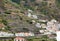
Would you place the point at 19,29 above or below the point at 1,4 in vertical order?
below

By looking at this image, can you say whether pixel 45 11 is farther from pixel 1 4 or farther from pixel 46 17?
pixel 1 4

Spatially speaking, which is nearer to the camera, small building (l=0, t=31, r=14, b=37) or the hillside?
small building (l=0, t=31, r=14, b=37)

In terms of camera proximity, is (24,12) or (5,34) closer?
(5,34)

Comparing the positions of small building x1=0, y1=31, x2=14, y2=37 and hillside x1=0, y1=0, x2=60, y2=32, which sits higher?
hillside x1=0, y1=0, x2=60, y2=32

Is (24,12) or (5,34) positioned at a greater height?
(24,12)

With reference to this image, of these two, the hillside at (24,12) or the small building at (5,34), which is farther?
the hillside at (24,12)

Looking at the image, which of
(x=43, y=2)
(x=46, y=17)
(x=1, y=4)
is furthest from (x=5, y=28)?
(x=43, y=2)

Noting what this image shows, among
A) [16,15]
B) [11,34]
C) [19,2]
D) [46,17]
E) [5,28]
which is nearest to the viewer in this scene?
[11,34]

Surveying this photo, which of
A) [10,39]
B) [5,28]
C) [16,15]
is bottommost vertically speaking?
[10,39]

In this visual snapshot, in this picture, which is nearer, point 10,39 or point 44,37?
point 10,39

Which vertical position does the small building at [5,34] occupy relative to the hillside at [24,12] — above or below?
below

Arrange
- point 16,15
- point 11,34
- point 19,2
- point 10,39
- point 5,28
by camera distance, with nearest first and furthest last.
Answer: point 10,39 < point 11,34 < point 5,28 < point 16,15 < point 19,2
